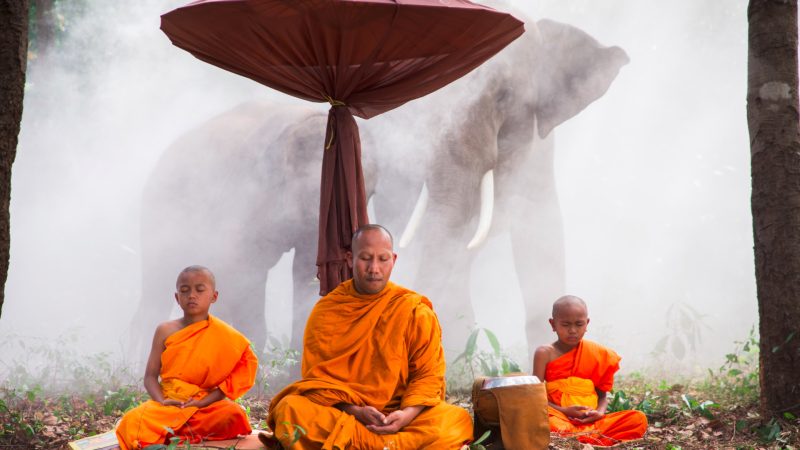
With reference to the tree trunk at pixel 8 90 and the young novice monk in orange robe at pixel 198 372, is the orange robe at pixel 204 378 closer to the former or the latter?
the young novice monk in orange robe at pixel 198 372

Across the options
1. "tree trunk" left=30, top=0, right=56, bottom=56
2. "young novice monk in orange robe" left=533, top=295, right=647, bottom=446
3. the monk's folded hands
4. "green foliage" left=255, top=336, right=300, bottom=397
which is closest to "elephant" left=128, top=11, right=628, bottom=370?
"green foliage" left=255, top=336, right=300, bottom=397

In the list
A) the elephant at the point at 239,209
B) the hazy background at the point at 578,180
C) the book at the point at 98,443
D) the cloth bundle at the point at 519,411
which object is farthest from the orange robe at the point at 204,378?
the hazy background at the point at 578,180

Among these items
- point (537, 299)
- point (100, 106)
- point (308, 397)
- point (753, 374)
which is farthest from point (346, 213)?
point (100, 106)

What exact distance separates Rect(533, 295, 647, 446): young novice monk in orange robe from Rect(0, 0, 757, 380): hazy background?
368cm

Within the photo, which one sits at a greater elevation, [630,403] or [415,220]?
[415,220]

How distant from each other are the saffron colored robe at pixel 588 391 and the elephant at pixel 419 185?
8.02ft

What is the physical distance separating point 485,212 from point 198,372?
4.06 metres

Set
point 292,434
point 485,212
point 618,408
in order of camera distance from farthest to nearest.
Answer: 1. point 485,212
2. point 618,408
3. point 292,434

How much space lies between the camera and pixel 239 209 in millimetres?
9336

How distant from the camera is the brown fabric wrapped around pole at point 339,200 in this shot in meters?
5.04

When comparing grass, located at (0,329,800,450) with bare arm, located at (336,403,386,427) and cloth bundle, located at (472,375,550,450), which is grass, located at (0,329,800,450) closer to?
bare arm, located at (336,403,386,427)

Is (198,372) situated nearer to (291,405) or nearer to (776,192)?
(291,405)

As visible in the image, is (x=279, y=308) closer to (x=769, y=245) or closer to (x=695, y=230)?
(x=695, y=230)

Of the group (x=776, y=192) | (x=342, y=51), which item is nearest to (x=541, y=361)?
(x=776, y=192)
